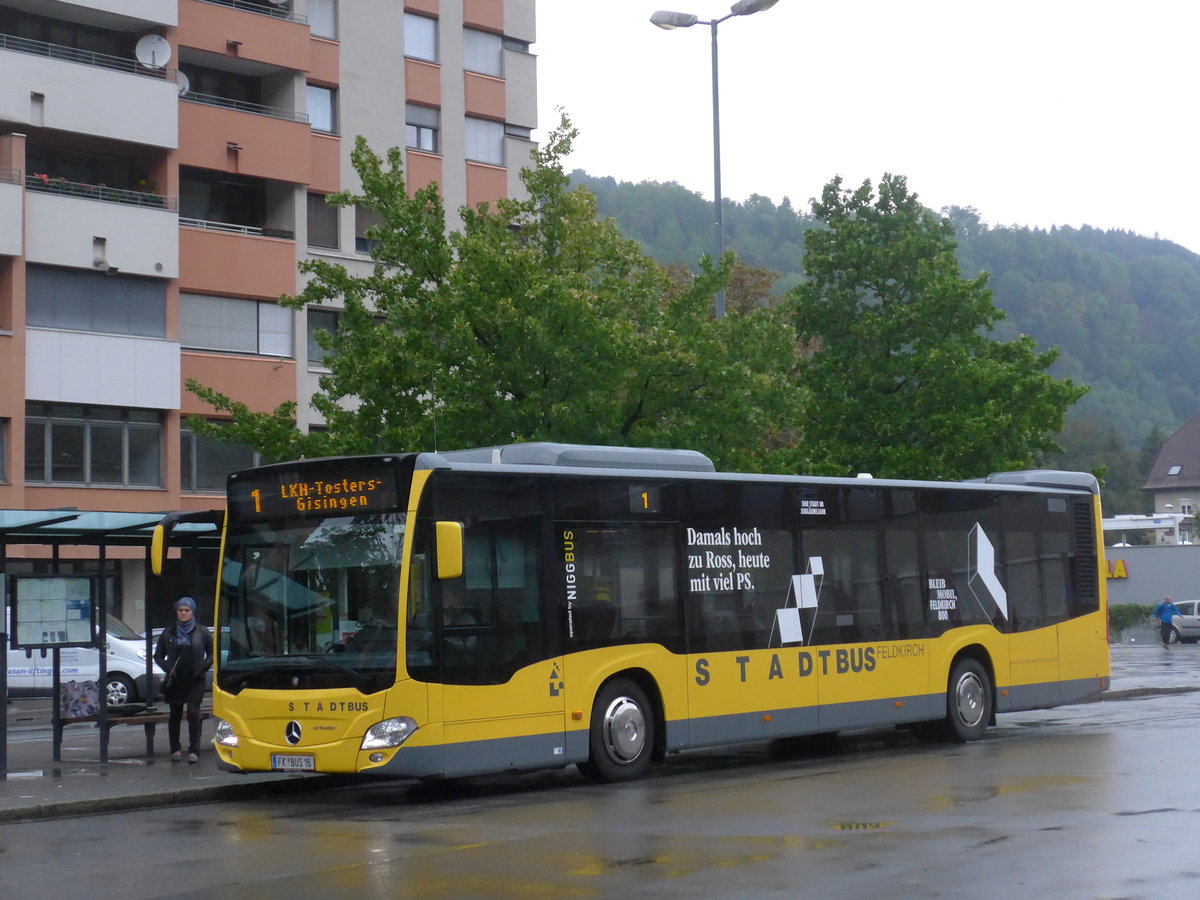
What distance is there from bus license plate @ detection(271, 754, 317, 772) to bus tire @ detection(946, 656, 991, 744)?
8.38 metres

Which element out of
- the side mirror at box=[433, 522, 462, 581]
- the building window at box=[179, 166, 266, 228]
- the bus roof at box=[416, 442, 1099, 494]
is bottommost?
the side mirror at box=[433, 522, 462, 581]

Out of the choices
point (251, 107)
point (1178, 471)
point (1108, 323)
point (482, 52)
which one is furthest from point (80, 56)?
point (1108, 323)

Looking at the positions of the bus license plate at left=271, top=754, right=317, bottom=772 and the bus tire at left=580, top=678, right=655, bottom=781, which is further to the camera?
the bus tire at left=580, top=678, right=655, bottom=781

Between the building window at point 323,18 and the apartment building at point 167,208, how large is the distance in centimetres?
5

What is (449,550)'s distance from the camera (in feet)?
43.0

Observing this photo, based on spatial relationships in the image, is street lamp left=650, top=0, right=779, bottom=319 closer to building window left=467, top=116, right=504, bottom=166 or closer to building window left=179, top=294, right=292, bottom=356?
building window left=179, top=294, right=292, bottom=356

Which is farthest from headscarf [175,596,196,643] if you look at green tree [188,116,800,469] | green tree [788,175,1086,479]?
green tree [788,175,1086,479]

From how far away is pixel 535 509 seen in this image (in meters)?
A: 14.7

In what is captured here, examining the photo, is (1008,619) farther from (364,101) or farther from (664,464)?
(364,101)

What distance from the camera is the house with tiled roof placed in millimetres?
125750

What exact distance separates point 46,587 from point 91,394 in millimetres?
20935

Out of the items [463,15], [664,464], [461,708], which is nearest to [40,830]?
[461,708]

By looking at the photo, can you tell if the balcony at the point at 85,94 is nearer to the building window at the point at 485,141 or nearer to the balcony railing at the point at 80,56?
the balcony railing at the point at 80,56

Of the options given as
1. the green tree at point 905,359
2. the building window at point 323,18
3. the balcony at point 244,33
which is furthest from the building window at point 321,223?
the green tree at point 905,359
